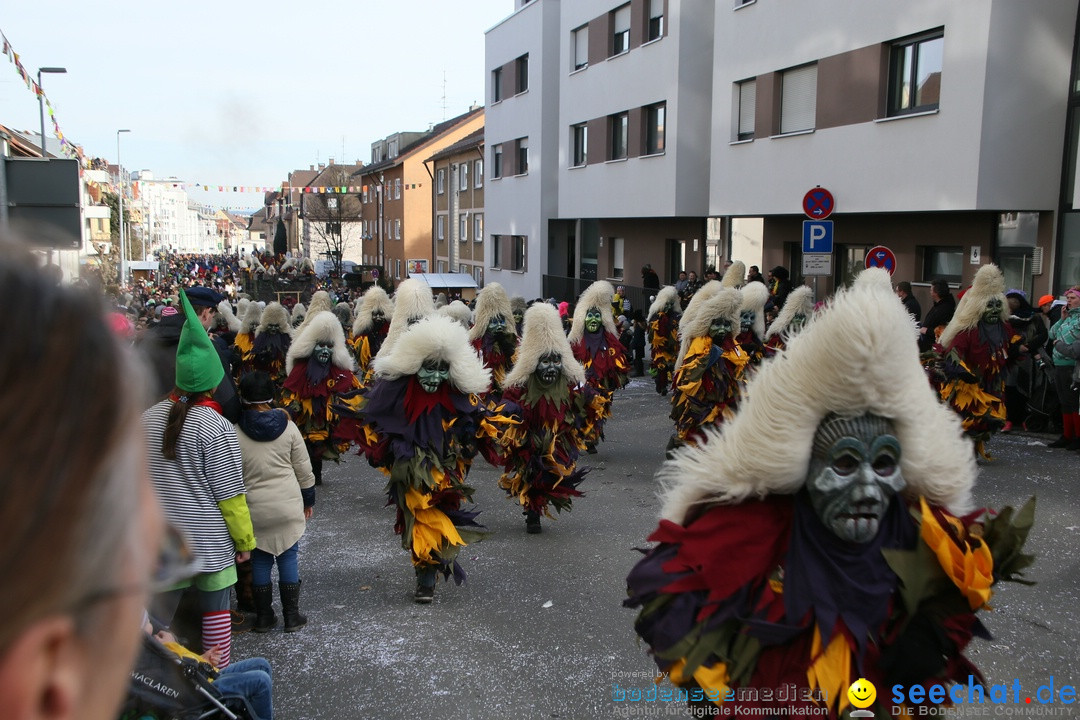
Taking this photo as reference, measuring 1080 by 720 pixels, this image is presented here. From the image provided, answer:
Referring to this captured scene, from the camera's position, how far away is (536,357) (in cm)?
845

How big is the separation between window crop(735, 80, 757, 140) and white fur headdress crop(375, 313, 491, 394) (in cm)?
1420

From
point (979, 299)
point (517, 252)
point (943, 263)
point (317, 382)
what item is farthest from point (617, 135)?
point (317, 382)

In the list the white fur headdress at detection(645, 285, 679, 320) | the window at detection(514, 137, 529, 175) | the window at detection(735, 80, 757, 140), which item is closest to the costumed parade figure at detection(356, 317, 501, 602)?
the white fur headdress at detection(645, 285, 679, 320)

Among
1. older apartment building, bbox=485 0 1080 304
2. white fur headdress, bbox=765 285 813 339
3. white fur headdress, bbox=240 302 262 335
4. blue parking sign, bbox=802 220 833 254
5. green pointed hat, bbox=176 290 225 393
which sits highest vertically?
older apartment building, bbox=485 0 1080 304

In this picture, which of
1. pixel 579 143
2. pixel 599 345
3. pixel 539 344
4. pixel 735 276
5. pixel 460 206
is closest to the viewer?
pixel 539 344

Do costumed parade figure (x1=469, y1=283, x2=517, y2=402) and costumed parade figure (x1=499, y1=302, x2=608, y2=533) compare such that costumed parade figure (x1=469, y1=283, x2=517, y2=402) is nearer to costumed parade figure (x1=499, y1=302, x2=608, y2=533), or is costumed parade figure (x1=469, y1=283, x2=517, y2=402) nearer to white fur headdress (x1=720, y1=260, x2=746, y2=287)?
costumed parade figure (x1=499, y1=302, x2=608, y2=533)

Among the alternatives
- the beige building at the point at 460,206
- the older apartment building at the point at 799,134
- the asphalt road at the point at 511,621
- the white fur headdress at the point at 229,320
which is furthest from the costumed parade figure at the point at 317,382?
the beige building at the point at 460,206

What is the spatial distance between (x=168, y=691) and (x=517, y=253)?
3077 cm

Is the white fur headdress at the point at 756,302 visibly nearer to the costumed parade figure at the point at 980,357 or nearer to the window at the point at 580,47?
the costumed parade figure at the point at 980,357

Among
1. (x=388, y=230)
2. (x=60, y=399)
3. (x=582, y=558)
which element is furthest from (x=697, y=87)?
(x=388, y=230)

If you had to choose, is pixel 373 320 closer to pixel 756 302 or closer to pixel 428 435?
pixel 756 302

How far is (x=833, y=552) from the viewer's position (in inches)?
110

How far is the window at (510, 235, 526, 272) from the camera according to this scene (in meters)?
32.8

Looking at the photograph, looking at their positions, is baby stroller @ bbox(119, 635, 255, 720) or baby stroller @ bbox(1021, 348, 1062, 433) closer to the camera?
baby stroller @ bbox(119, 635, 255, 720)
